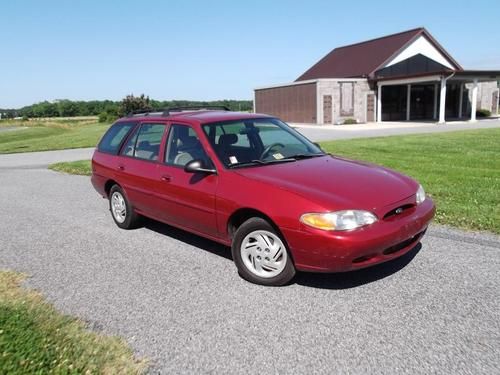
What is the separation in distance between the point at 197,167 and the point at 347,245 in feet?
5.70

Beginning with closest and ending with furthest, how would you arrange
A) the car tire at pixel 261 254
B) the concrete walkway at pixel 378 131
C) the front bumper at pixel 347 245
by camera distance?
the front bumper at pixel 347 245
the car tire at pixel 261 254
the concrete walkway at pixel 378 131

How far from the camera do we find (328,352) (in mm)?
2957

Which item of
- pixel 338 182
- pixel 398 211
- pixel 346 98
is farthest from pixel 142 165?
pixel 346 98

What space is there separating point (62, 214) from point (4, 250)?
72.7 inches

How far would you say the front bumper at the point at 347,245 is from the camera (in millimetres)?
3588

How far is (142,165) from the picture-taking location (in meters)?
5.57

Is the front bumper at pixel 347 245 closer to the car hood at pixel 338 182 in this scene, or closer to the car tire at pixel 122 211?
the car hood at pixel 338 182

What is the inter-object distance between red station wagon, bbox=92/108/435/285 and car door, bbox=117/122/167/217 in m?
0.02

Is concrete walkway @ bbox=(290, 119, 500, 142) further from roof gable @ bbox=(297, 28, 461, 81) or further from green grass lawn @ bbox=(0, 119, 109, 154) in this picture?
green grass lawn @ bbox=(0, 119, 109, 154)

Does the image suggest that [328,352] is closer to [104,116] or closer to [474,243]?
[474,243]

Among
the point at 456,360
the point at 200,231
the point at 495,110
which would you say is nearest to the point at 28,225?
the point at 200,231

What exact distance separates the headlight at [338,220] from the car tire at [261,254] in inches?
15.8

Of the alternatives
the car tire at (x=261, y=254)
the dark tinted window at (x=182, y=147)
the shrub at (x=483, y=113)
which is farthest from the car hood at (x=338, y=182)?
the shrub at (x=483, y=113)

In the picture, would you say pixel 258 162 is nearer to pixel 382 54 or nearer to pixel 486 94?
pixel 382 54
